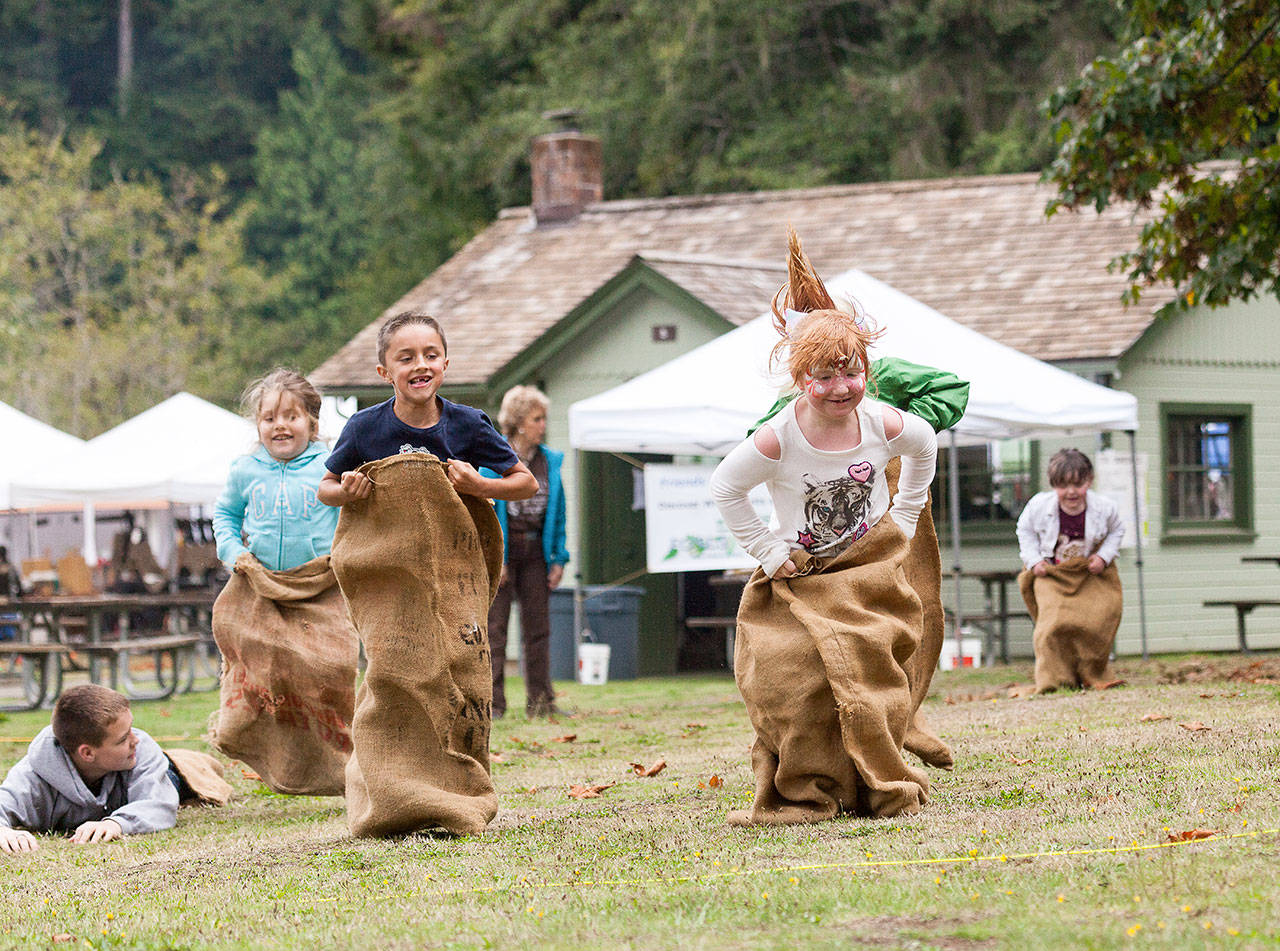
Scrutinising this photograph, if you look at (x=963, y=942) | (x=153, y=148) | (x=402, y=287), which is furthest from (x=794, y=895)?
(x=153, y=148)

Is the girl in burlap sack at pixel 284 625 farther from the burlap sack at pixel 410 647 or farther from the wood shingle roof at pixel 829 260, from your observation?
the wood shingle roof at pixel 829 260

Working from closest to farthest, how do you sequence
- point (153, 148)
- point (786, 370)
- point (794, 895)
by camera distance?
point (794, 895), point (786, 370), point (153, 148)

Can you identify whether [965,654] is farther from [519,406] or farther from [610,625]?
[519,406]

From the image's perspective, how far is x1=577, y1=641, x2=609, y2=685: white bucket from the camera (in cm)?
1602

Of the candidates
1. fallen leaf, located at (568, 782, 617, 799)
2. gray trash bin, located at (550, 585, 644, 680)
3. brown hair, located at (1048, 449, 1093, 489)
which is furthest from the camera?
gray trash bin, located at (550, 585, 644, 680)

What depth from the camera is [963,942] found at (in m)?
4.16

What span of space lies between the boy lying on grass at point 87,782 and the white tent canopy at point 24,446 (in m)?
12.7

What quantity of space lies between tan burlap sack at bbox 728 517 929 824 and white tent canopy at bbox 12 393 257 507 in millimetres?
12578

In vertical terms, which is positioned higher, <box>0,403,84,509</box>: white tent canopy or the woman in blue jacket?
<box>0,403,84,509</box>: white tent canopy

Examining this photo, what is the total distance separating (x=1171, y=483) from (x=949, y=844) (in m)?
14.0

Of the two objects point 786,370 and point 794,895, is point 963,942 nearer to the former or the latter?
point 794,895

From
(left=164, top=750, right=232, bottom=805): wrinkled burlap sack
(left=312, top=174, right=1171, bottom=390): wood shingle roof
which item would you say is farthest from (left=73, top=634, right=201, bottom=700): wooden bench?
(left=164, top=750, right=232, bottom=805): wrinkled burlap sack

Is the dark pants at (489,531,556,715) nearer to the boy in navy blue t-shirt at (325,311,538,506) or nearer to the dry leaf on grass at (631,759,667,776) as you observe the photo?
the dry leaf on grass at (631,759,667,776)

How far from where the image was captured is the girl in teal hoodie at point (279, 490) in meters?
7.70
